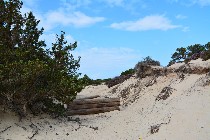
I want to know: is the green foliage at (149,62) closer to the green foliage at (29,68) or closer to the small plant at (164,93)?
the small plant at (164,93)

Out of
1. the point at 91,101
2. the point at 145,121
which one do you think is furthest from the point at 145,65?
the point at 145,121

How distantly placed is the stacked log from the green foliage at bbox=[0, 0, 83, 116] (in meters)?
0.96

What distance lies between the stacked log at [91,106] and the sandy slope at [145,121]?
0.36m

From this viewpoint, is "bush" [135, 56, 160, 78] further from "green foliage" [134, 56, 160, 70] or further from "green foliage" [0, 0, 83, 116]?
"green foliage" [0, 0, 83, 116]

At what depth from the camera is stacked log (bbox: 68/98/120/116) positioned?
16.6m

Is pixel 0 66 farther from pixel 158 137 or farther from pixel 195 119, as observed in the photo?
pixel 195 119

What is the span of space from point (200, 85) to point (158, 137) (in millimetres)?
4698

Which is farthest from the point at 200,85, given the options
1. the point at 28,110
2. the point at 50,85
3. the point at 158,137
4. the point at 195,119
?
the point at 28,110

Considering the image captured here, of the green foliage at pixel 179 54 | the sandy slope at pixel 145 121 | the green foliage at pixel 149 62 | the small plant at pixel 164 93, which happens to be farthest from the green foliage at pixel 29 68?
the green foliage at pixel 179 54

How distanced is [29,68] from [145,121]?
16.6 ft

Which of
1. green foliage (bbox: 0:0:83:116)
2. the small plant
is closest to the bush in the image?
the small plant

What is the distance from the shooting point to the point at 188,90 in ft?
51.4

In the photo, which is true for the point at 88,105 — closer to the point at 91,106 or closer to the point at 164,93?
the point at 91,106

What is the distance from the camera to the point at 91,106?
17281 mm
